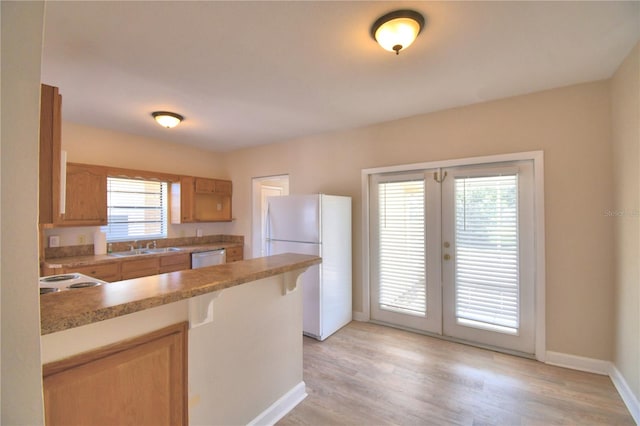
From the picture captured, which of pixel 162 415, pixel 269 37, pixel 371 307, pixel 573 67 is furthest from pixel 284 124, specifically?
pixel 162 415

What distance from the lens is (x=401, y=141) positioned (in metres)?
3.54

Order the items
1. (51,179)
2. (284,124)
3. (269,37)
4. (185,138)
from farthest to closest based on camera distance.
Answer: (185,138) → (284,124) → (269,37) → (51,179)

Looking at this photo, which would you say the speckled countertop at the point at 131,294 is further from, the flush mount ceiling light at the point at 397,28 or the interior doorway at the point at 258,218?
the interior doorway at the point at 258,218

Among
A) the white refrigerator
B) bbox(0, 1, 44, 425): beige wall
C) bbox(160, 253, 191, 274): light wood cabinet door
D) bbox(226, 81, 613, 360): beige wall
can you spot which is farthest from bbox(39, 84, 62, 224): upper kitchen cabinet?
bbox(226, 81, 613, 360): beige wall

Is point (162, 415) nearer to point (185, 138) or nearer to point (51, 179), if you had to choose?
point (51, 179)

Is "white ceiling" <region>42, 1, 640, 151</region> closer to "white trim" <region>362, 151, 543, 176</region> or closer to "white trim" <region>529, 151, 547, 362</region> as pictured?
"white trim" <region>362, 151, 543, 176</region>

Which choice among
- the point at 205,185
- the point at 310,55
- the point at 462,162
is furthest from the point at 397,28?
the point at 205,185

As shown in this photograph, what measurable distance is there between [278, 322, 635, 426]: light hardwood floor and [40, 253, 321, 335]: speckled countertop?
117 cm

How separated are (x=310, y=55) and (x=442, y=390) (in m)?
2.82

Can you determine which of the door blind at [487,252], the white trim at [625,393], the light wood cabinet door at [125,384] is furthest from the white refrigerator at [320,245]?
the white trim at [625,393]

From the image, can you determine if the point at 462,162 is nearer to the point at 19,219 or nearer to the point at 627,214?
the point at 627,214

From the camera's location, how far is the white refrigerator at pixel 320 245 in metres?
3.28

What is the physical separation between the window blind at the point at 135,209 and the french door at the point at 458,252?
342cm

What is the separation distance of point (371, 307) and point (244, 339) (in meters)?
2.33
